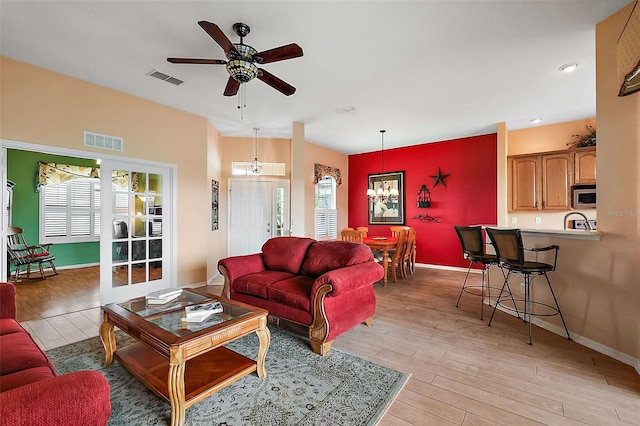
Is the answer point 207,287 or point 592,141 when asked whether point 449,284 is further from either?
point 207,287

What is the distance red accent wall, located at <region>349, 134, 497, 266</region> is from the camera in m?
5.74

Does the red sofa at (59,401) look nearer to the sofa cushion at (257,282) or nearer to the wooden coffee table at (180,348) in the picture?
the wooden coffee table at (180,348)

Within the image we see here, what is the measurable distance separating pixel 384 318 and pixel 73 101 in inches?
181

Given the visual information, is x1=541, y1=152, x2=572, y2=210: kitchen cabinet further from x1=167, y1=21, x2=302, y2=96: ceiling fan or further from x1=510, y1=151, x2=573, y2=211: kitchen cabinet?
x1=167, y1=21, x2=302, y2=96: ceiling fan

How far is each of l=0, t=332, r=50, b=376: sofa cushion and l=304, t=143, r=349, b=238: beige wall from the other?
451 cm

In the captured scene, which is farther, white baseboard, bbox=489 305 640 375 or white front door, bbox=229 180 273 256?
white front door, bbox=229 180 273 256

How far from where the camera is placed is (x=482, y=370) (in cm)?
223

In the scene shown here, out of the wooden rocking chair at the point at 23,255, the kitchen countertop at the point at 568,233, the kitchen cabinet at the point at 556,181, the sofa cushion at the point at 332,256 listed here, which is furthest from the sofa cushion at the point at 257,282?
the wooden rocking chair at the point at 23,255

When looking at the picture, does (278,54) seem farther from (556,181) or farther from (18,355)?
(556,181)

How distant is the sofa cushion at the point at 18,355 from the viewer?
1.40 meters

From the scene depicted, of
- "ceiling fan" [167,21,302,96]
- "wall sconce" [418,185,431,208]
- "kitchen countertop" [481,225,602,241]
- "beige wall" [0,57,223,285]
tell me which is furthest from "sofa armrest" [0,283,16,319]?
"wall sconce" [418,185,431,208]

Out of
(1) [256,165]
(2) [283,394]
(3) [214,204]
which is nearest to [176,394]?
(2) [283,394]

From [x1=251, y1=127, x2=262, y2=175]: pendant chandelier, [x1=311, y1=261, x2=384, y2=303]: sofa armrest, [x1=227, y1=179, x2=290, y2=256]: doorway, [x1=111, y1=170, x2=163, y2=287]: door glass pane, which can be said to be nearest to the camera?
[x1=311, y1=261, x2=384, y2=303]: sofa armrest

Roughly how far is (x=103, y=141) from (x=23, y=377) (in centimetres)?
330
